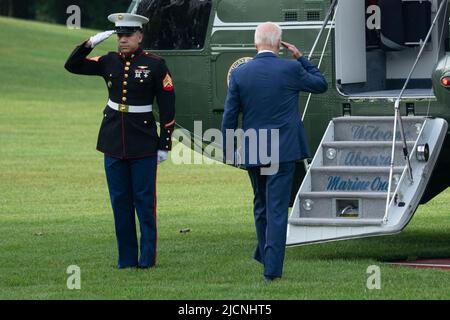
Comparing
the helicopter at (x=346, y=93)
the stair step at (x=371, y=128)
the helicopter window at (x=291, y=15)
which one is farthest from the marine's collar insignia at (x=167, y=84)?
the helicopter window at (x=291, y=15)

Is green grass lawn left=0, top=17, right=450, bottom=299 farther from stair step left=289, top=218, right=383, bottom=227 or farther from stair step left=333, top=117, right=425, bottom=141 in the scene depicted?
stair step left=333, top=117, right=425, bottom=141

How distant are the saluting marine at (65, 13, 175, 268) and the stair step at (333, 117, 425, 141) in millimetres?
1643

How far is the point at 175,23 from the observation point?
39.4ft

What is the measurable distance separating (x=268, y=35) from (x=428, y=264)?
248 cm

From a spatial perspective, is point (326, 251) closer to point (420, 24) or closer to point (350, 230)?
point (350, 230)

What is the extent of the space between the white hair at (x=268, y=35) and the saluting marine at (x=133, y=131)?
1.16 m

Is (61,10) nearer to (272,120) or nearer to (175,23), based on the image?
(175,23)

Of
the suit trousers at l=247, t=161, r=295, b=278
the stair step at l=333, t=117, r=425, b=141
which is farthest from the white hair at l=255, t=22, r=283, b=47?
the stair step at l=333, t=117, r=425, b=141

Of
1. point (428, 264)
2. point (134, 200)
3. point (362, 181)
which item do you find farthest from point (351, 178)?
point (134, 200)

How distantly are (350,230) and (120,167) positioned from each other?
6.03 ft

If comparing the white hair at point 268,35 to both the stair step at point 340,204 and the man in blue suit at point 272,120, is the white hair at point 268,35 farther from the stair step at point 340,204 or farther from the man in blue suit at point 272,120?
the stair step at point 340,204

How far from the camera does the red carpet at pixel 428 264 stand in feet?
33.3

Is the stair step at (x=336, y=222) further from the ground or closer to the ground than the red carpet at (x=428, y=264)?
further from the ground

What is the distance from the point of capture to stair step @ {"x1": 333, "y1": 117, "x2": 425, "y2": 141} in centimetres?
1068
